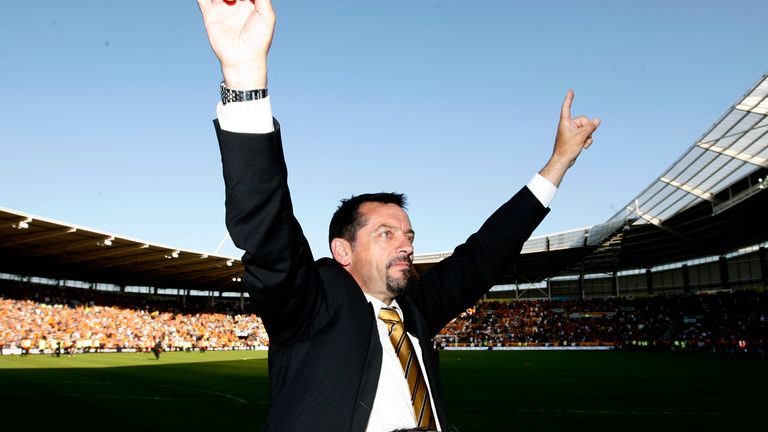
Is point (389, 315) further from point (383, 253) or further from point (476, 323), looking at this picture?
point (476, 323)

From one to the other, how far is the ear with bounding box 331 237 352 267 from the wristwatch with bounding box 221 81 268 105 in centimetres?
98

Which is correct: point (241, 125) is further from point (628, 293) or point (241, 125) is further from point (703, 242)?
point (628, 293)

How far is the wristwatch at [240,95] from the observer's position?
6.19ft

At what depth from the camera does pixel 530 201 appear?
312 centimetres

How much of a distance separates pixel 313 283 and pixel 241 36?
91 centimetres

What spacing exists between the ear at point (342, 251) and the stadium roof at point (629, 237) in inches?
939

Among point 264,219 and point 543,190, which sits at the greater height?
point 543,190

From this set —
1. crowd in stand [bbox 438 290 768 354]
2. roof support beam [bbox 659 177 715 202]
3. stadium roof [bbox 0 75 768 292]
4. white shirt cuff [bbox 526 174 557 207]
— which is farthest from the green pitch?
crowd in stand [bbox 438 290 768 354]

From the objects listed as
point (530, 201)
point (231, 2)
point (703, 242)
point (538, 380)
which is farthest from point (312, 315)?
point (703, 242)

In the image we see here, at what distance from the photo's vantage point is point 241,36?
1.88m

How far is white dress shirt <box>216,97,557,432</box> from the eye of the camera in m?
1.88

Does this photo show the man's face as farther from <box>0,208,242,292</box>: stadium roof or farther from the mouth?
→ <box>0,208,242,292</box>: stadium roof

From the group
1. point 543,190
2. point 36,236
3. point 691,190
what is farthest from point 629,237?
point 543,190

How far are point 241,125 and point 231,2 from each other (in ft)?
1.42
